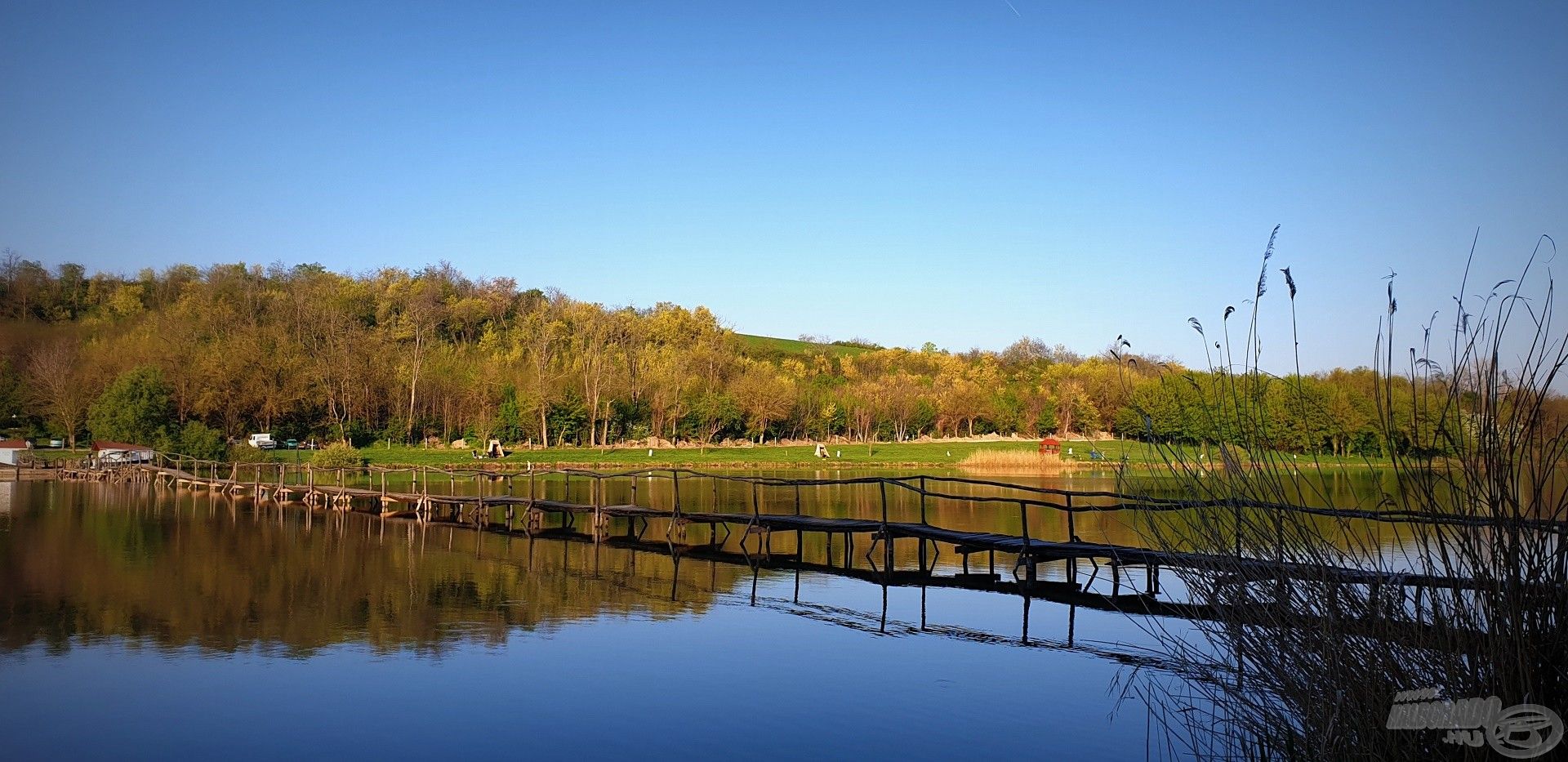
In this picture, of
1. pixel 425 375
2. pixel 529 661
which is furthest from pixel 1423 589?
pixel 425 375

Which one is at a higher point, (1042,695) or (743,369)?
(743,369)

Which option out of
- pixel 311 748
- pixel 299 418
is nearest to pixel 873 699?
pixel 311 748

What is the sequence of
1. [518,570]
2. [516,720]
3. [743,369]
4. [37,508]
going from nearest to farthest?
1. [516,720]
2. [518,570]
3. [37,508]
4. [743,369]

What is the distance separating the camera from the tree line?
58625 millimetres

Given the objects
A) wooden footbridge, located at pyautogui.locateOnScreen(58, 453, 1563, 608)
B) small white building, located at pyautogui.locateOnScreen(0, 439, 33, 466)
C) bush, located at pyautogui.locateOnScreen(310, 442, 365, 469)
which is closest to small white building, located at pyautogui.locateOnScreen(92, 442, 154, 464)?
wooden footbridge, located at pyautogui.locateOnScreen(58, 453, 1563, 608)

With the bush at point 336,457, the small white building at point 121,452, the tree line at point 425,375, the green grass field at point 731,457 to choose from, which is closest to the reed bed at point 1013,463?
the green grass field at point 731,457

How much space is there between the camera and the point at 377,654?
42.0 feet

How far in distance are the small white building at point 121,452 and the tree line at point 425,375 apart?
1.00 meters

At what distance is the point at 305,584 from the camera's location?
17.9 metres

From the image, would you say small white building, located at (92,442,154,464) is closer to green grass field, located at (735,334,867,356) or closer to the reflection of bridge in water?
the reflection of bridge in water

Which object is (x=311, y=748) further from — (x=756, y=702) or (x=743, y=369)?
(x=743, y=369)

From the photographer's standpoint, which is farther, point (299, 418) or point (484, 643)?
point (299, 418)

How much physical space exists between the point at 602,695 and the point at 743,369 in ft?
234

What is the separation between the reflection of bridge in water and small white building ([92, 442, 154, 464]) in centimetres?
867
